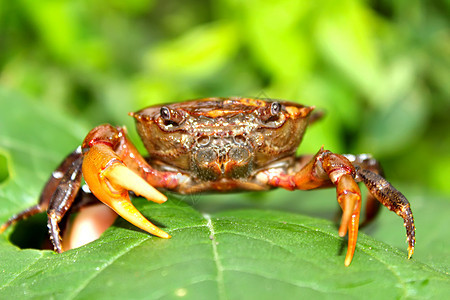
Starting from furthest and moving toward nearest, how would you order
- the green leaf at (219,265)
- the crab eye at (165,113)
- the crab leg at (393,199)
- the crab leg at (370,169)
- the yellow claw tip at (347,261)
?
the crab leg at (370,169), the crab eye at (165,113), the crab leg at (393,199), the yellow claw tip at (347,261), the green leaf at (219,265)

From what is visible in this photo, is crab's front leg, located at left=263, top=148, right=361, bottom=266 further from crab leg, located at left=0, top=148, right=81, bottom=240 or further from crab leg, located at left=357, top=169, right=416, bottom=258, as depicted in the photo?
crab leg, located at left=0, top=148, right=81, bottom=240

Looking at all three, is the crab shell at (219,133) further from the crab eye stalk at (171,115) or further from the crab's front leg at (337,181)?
the crab's front leg at (337,181)

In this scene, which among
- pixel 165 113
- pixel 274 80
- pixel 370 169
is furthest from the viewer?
pixel 274 80

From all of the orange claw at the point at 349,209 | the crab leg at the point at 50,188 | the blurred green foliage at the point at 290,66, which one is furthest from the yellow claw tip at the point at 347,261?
the blurred green foliage at the point at 290,66

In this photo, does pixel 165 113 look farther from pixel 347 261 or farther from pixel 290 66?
pixel 290 66

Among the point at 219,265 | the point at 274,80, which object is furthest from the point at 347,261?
the point at 274,80

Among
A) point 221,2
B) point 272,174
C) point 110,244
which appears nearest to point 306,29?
point 221,2
